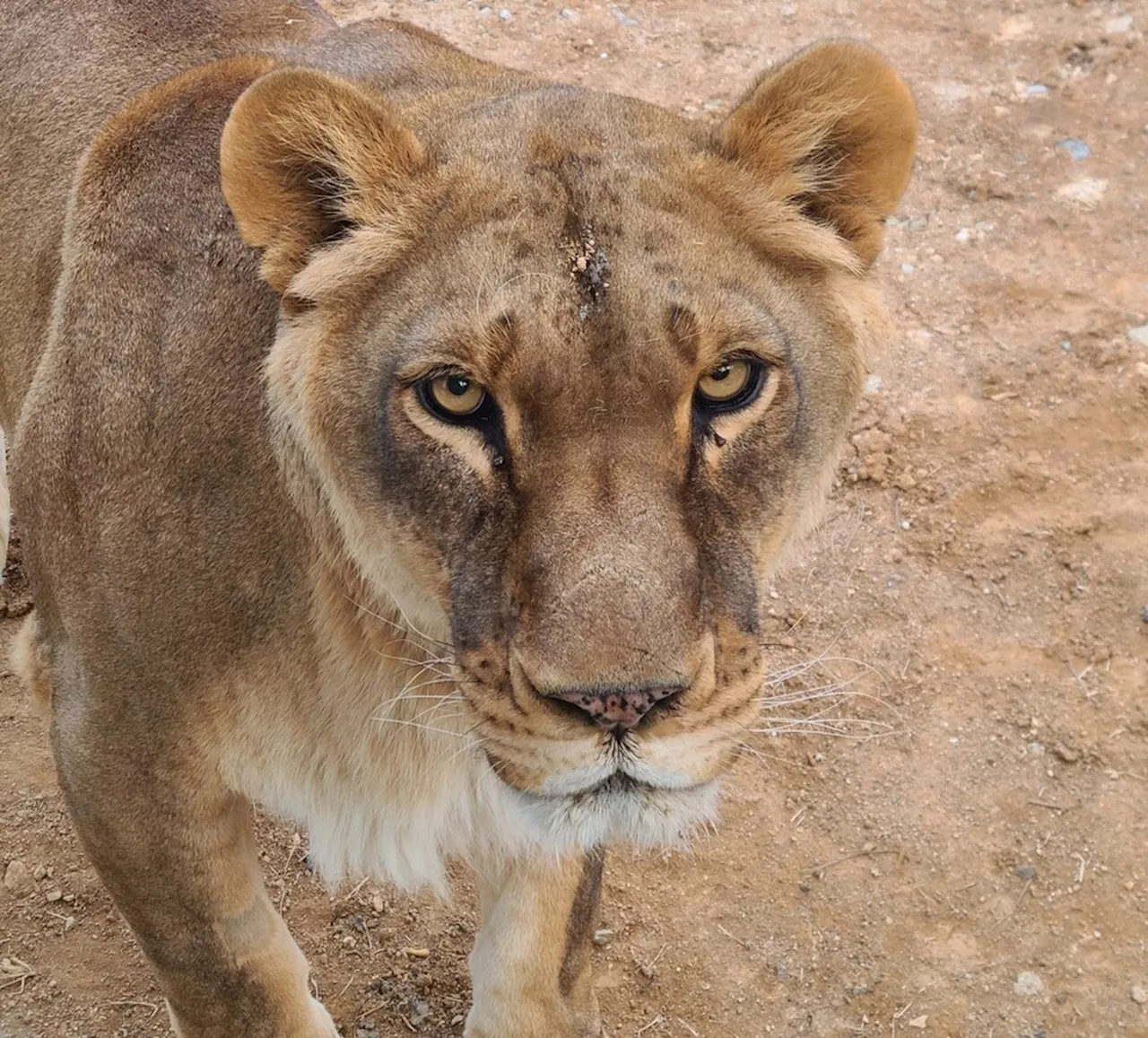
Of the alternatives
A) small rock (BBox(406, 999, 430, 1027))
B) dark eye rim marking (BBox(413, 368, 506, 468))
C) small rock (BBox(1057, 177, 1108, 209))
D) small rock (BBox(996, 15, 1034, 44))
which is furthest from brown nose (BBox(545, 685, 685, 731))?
small rock (BBox(996, 15, 1034, 44))

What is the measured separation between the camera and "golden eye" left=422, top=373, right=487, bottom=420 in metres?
1.89

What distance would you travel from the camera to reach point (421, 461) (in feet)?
6.41

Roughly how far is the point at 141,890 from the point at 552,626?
1.15 metres

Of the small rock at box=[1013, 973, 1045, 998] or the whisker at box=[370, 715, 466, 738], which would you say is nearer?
the whisker at box=[370, 715, 466, 738]

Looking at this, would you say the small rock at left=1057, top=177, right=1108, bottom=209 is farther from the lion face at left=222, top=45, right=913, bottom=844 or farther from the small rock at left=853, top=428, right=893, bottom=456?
the lion face at left=222, top=45, right=913, bottom=844

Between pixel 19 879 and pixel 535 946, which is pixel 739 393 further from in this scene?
pixel 19 879

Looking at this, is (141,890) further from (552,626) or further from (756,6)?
(756,6)

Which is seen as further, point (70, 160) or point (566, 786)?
point (70, 160)

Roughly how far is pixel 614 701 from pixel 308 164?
0.92 m

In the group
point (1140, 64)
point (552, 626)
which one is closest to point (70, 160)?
point (552, 626)

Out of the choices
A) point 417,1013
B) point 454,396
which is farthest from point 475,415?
point 417,1013

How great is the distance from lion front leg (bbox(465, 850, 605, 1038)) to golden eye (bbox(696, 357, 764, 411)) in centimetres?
110

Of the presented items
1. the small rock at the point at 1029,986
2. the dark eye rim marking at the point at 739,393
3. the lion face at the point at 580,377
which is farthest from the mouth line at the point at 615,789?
the small rock at the point at 1029,986

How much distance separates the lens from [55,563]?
8.16 ft
